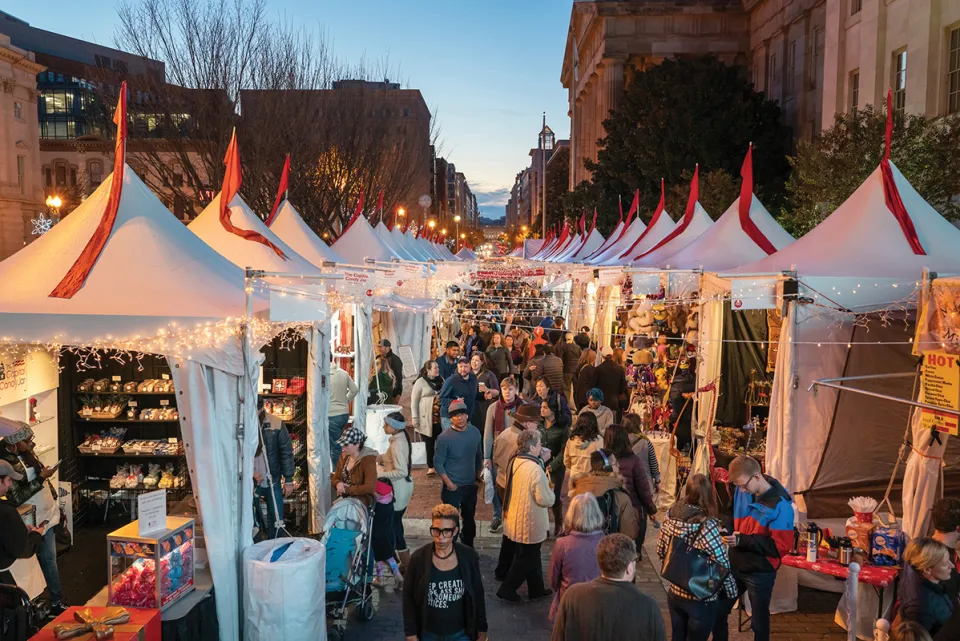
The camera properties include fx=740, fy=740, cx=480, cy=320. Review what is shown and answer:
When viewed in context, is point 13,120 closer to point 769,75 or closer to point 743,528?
point 769,75

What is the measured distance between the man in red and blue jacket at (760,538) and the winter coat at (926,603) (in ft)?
2.90

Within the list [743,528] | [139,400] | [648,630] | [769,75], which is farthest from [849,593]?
[769,75]

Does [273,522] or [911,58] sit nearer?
[273,522]

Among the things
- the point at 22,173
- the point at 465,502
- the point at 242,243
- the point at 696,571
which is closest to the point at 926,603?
the point at 696,571

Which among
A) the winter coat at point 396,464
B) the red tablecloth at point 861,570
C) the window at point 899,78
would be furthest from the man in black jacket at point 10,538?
the window at point 899,78

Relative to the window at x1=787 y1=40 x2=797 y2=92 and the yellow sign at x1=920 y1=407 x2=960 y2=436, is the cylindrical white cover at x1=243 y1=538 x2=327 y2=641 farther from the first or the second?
the window at x1=787 y1=40 x2=797 y2=92

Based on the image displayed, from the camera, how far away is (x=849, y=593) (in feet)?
16.8

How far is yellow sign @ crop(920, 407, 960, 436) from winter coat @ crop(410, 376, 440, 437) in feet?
20.6

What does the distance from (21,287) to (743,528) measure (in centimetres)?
574

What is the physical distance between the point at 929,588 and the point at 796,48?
35.9 metres

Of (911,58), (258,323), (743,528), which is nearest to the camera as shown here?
(743,528)

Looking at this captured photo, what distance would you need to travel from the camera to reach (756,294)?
715 centimetres

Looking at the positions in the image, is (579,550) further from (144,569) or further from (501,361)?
(501,361)

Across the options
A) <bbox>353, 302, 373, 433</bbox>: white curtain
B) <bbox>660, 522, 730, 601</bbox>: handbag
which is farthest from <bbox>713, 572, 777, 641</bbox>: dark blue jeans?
<bbox>353, 302, 373, 433</bbox>: white curtain
